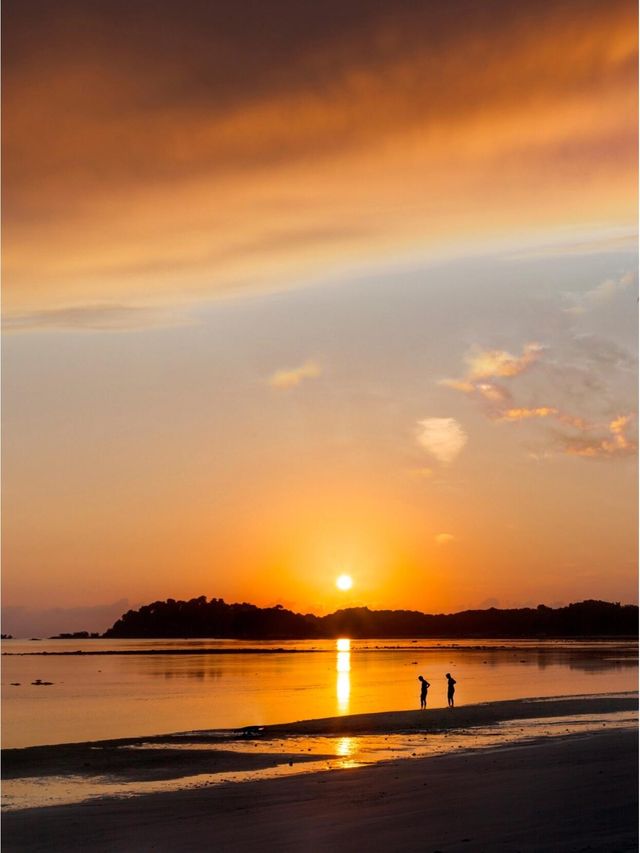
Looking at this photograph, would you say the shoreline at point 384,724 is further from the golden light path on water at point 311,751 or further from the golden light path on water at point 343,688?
the golden light path on water at point 343,688

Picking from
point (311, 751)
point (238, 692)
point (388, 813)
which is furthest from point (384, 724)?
point (238, 692)

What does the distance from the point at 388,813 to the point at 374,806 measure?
2.78 feet

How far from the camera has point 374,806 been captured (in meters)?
18.9

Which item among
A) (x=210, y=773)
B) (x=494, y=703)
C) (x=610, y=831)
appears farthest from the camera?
(x=494, y=703)

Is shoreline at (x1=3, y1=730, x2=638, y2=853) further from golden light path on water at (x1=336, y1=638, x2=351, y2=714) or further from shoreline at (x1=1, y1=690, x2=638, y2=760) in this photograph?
golden light path on water at (x1=336, y1=638, x2=351, y2=714)

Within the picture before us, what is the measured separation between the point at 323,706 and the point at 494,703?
31.2ft

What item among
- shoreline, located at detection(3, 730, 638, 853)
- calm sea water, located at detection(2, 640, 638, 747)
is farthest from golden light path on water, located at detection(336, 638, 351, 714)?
shoreline, located at detection(3, 730, 638, 853)

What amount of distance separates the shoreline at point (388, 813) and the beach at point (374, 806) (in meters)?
0.03

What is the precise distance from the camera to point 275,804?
2019 centimetres

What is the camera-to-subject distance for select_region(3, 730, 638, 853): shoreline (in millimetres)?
15391

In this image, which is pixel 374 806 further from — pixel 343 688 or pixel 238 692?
pixel 343 688

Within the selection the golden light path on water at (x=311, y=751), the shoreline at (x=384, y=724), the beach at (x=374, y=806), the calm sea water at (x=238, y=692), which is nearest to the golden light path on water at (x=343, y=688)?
the calm sea water at (x=238, y=692)

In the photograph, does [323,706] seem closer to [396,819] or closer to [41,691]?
[41,691]

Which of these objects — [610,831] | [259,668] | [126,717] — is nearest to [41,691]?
[126,717]
